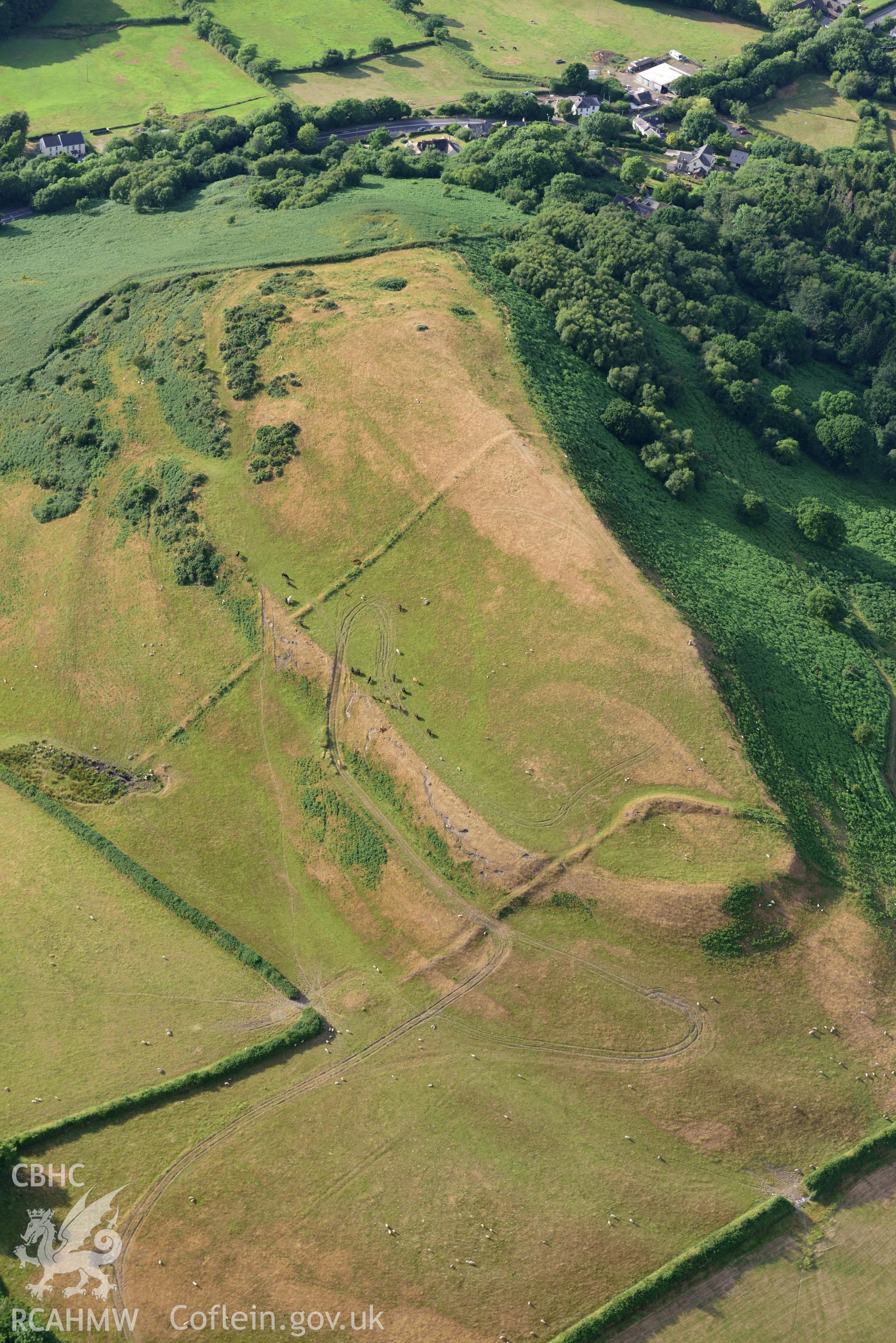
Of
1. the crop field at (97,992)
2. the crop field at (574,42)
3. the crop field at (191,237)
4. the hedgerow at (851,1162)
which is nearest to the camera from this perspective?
the hedgerow at (851,1162)

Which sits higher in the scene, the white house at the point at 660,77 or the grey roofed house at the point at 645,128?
the white house at the point at 660,77

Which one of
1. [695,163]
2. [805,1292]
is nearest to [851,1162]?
[805,1292]

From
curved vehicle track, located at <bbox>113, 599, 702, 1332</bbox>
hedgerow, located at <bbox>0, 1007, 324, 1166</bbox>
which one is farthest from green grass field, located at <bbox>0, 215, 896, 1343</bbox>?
hedgerow, located at <bbox>0, 1007, 324, 1166</bbox>

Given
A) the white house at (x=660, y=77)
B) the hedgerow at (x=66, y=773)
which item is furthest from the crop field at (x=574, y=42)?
the hedgerow at (x=66, y=773)

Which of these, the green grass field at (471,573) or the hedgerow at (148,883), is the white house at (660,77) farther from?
the hedgerow at (148,883)

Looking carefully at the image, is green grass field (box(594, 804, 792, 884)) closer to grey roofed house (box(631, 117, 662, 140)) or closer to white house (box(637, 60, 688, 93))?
grey roofed house (box(631, 117, 662, 140))

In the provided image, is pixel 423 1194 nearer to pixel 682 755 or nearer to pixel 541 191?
pixel 682 755

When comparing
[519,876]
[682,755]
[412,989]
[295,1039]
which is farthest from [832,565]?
[295,1039]
